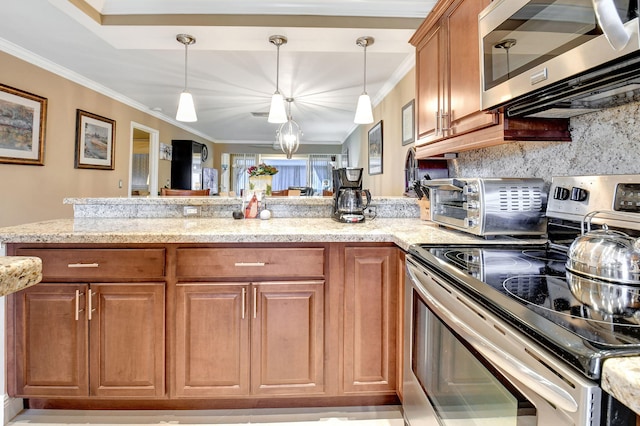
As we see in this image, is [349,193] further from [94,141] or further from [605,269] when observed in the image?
[94,141]

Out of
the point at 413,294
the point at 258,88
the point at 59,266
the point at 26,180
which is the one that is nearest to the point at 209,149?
the point at 258,88

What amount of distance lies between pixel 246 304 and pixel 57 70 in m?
3.61

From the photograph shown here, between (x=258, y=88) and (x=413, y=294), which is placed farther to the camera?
(x=258, y=88)

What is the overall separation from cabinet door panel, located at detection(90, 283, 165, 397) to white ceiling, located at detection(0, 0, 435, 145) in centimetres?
186

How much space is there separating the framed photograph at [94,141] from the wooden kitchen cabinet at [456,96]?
3.79 metres

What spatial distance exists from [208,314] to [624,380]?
4.84ft

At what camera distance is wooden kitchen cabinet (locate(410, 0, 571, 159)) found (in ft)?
4.50

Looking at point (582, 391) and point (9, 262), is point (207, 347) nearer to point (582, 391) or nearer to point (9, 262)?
point (9, 262)

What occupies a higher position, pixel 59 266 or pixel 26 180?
pixel 26 180

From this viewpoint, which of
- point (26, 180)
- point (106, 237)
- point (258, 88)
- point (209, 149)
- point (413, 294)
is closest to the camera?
point (413, 294)

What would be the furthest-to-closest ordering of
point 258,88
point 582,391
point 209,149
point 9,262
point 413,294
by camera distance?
point 209,149
point 258,88
point 413,294
point 9,262
point 582,391

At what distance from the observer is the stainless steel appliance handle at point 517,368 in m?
0.54

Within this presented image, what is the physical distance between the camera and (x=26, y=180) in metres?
3.30

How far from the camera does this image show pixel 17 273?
2.00 ft
